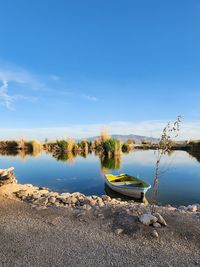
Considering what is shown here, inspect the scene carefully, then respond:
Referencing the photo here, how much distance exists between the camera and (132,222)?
747cm

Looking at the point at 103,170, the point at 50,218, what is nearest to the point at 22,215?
the point at 50,218

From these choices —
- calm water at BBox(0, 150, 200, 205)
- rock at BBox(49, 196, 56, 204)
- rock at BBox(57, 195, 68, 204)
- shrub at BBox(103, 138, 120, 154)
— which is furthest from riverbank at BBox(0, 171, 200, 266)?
shrub at BBox(103, 138, 120, 154)

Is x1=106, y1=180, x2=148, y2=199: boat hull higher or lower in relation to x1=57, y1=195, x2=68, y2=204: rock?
lower

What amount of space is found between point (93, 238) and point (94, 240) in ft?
0.38

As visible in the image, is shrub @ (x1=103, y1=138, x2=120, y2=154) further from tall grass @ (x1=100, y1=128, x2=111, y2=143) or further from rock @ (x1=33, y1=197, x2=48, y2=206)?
rock @ (x1=33, y1=197, x2=48, y2=206)

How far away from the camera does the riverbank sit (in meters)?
5.80

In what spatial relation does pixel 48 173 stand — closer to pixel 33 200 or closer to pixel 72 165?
pixel 72 165

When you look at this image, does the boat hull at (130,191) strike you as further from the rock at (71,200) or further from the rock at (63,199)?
the rock at (63,199)

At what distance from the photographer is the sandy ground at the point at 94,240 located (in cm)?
579

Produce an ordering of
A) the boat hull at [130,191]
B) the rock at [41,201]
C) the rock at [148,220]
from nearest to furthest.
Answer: the rock at [148,220], the rock at [41,201], the boat hull at [130,191]

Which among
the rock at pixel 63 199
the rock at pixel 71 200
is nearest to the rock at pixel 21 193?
the rock at pixel 63 199

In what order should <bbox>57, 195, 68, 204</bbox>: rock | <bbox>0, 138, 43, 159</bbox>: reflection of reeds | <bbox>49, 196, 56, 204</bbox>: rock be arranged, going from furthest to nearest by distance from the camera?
<bbox>0, 138, 43, 159</bbox>: reflection of reeds < <bbox>57, 195, 68, 204</bbox>: rock < <bbox>49, 196, 56, 204</bbox>: rock

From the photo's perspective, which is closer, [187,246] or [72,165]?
[187,246]

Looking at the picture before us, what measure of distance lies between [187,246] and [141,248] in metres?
0.99
